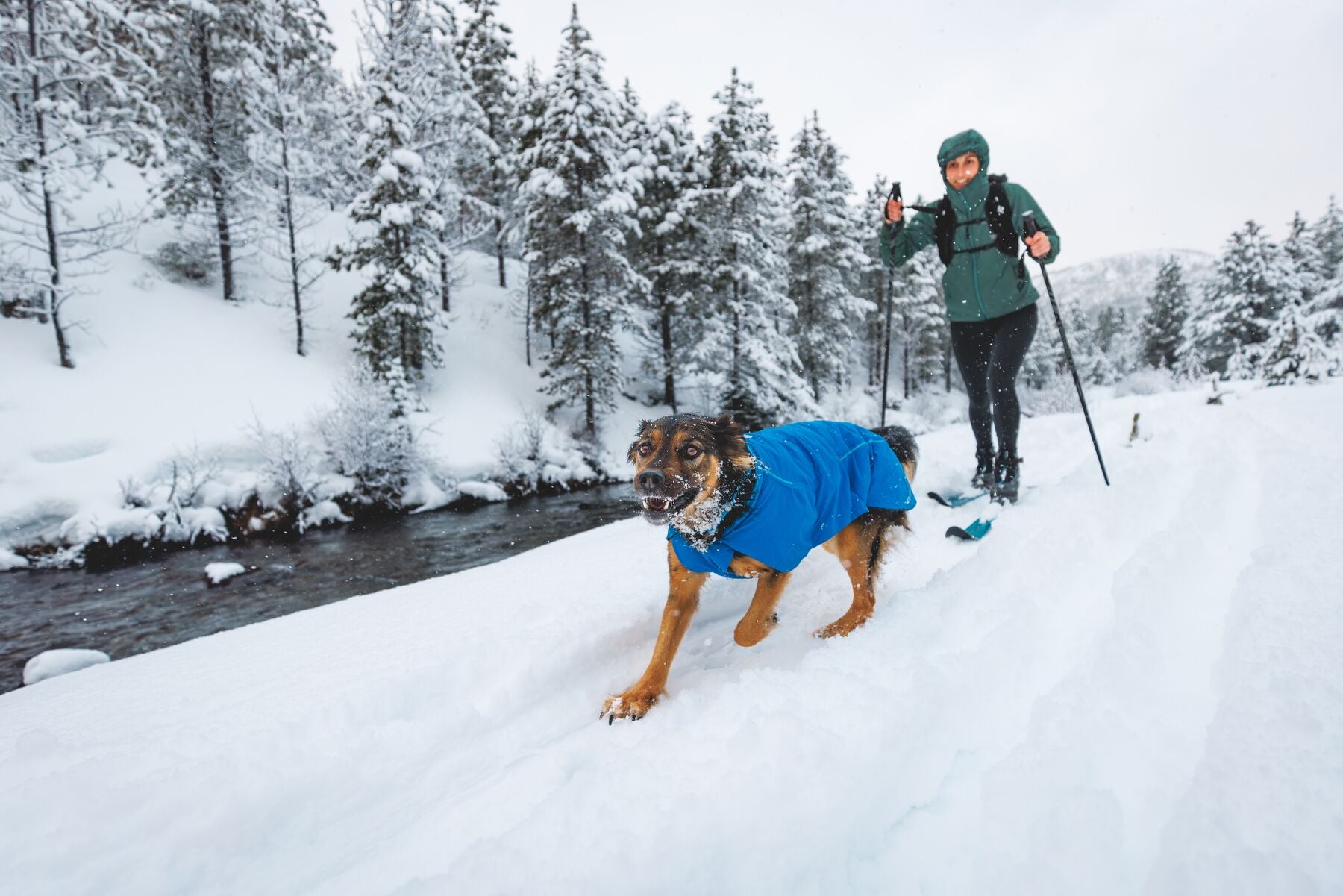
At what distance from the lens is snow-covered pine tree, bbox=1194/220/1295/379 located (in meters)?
24.3

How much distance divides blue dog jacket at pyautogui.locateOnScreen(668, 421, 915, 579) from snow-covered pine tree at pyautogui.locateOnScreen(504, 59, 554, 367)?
51.5 feet

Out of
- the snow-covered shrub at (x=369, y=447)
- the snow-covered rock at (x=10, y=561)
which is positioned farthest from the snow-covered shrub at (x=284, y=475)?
the snow-covered rock at (x=10, y=561)

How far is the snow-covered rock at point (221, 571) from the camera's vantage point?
7160 mm

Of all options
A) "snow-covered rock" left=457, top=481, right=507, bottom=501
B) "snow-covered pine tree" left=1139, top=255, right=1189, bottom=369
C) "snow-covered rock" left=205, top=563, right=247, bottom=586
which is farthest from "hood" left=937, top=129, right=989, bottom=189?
"snow-covered pine tree" left=1139, top=255, right=1189, bottom=369

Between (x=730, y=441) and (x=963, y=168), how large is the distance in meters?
3.04

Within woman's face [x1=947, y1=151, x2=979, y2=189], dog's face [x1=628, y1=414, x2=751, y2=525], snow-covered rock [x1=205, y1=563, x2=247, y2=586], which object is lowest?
snow-covered rock [x1=205, y1=563, x2=247, y2=586]

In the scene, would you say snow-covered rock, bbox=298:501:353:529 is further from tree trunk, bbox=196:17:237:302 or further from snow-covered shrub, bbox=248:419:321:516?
tree trunk, bbox=196:17:237:302

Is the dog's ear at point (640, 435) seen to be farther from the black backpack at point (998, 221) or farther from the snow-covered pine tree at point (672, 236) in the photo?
the snow-covered pine tree at point (672, 236)

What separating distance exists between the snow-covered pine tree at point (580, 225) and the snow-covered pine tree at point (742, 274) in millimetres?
2762

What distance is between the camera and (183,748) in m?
1.62

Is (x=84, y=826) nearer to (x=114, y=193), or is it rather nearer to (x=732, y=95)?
(x=732, y=95)

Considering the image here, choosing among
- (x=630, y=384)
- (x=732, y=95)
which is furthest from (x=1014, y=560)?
(x=630, y=384)

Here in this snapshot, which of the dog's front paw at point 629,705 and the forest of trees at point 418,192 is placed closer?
the dog's front paw at point 629,705

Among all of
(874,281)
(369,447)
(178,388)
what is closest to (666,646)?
(369,447)
